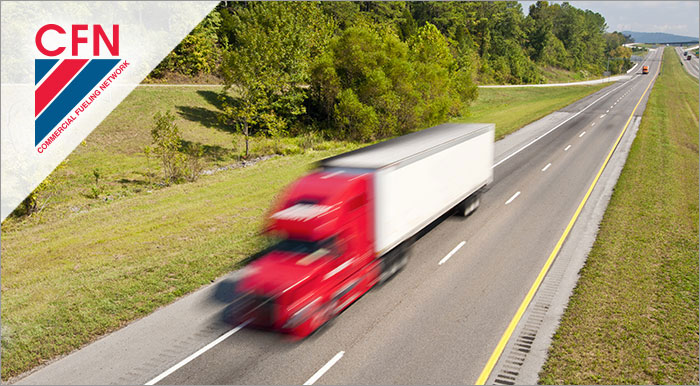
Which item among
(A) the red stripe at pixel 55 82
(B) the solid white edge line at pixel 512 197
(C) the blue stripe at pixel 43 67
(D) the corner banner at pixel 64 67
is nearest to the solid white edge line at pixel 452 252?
(B) the solid white edge line at pixel 512 197

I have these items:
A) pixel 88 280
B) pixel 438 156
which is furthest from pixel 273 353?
pixel 438 156

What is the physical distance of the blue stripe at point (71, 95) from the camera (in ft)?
85.1

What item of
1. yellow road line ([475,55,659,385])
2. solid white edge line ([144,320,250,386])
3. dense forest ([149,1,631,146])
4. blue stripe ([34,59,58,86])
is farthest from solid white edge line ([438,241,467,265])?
blue stripe ([34,59,58,86])

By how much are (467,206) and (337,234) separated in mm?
8508

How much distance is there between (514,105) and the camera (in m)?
62.8

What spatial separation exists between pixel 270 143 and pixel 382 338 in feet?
87.2

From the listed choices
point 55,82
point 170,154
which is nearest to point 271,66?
point 170,154

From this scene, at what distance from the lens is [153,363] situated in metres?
9.17

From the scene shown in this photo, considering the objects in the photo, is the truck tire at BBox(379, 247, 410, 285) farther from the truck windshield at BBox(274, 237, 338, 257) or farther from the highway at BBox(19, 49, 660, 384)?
the truck windshield at BBox(274, 237, 338, 257)

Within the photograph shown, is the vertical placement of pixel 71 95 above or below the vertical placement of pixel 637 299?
above

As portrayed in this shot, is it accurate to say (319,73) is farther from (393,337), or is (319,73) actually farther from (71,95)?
(393,337)

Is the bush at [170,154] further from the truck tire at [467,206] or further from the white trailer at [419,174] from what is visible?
the truck tire at [467,206]

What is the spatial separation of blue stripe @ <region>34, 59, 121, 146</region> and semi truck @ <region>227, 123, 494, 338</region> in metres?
19.0

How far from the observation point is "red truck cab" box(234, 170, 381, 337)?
30.8ft
